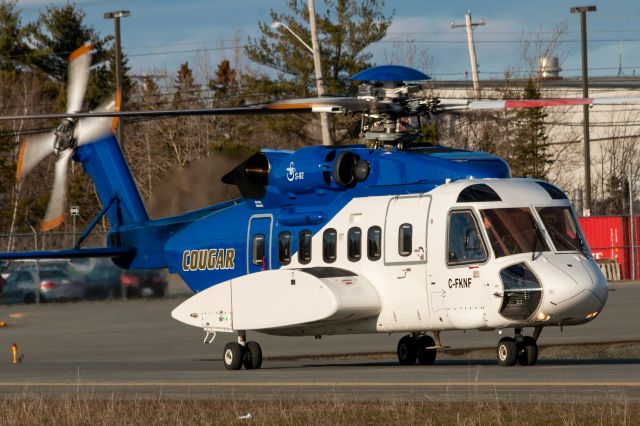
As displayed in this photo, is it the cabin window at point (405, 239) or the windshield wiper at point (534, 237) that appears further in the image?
the cabin window at point (405, 239)

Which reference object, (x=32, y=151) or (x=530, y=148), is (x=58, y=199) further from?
(x=530, y=148)

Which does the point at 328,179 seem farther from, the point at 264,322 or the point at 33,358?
the point at 33,358

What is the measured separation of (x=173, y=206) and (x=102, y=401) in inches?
510

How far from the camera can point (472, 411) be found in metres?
12.5

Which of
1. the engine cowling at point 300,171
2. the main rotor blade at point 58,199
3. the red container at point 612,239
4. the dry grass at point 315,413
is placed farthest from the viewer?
the red container at point 612,239

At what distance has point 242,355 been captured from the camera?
69.6 ft

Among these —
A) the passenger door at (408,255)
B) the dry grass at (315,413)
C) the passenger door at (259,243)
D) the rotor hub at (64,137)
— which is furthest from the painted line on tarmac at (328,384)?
the rotor hub at (64,137)

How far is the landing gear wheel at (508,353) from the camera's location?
18.3m

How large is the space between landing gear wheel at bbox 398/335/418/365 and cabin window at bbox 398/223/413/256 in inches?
101

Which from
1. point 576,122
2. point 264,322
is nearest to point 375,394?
point 264,322

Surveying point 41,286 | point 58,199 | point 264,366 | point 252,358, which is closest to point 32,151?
point 58,199

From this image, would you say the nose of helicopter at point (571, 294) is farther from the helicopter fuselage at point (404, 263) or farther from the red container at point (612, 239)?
the red container at point (612, 239)

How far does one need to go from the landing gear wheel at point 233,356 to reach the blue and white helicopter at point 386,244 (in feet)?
0.07

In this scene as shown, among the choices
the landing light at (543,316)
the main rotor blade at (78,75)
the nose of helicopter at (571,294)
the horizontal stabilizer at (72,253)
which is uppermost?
the main rotor blade at (78,75)
